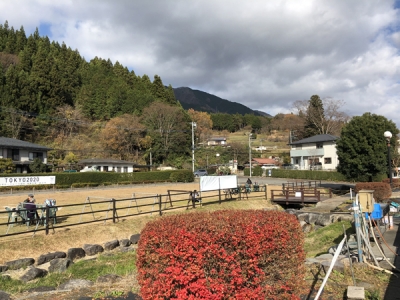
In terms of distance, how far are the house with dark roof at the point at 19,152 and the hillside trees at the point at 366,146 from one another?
39.4m

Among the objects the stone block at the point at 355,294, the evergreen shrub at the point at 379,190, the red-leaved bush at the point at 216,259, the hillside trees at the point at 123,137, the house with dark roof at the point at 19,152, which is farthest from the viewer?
the hillside trees at the point at 123,137

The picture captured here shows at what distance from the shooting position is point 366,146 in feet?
78.6

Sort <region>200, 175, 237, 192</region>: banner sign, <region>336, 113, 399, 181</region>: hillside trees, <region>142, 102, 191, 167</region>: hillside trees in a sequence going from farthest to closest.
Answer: <region>142, 102, 191, 167</region>: hillside trees
<region>336, 113, 399, 181</region>: hillside trees
<region>200, 175, 237, 192</region>: banner sign

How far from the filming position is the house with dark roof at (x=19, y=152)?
1654 inches

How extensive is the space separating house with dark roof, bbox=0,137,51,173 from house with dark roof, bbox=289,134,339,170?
43700 mm

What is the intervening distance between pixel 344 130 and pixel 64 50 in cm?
8197

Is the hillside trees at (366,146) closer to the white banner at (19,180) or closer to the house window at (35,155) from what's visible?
the white banner at (19,180)

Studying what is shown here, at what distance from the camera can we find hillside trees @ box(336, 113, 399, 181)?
23844mm

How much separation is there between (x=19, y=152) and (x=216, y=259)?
47.5 m

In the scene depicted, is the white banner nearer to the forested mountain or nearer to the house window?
the house window

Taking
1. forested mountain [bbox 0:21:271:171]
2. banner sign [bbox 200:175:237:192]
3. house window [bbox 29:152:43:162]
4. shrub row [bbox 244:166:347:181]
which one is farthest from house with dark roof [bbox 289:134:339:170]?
house window [bbox 29:152:43:162]

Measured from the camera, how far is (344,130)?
85.7ft

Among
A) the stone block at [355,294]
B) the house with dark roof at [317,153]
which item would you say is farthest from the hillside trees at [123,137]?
the stone block at [355,294]

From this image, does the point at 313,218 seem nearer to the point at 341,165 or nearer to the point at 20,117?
the point at 341,165
